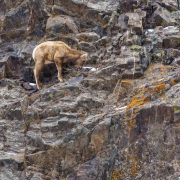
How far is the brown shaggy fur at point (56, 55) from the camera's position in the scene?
49.7 ft

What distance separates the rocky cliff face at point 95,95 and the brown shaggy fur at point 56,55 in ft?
1.18

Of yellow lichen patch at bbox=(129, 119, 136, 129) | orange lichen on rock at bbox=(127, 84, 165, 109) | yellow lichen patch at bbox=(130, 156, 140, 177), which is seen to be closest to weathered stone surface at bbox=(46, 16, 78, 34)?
orange lichen on rock at bbox=(127, 84, 165, 109)

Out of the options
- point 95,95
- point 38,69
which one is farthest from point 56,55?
point 95,95

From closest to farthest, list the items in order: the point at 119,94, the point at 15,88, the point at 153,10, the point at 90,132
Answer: the point at 90,132, the point at 119,94, the point at 15,88, the point at 153,10

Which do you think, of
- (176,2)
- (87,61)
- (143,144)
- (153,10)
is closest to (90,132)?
(143,144)

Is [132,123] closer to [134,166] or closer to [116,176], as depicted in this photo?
[134,166]

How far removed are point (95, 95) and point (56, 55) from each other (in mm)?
2632

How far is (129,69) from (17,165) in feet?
15.0

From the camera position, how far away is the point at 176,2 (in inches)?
717

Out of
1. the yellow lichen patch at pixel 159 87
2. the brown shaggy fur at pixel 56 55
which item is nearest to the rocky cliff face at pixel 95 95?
the yellow lichen patch at pixel 159 87

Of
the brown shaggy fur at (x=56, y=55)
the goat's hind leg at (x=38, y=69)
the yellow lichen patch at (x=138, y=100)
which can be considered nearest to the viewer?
the yellow lichen patch at (x=138, y=100)

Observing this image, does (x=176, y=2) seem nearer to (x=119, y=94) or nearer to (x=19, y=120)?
(x=119, y=94)

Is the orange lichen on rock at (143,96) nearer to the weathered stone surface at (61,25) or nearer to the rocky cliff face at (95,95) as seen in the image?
the rocky cliff face at (95,95)

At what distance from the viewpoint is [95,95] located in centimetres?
1338
